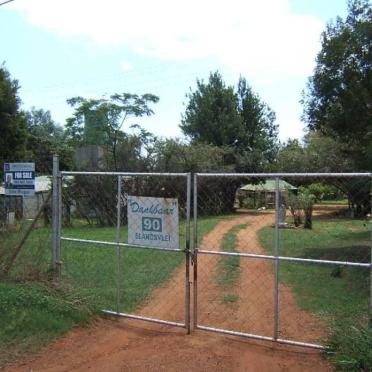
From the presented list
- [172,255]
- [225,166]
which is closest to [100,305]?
[172,255]

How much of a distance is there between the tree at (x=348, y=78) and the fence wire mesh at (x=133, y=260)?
15.6 feet

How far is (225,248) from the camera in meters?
16.0

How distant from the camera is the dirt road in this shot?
6.09 meters

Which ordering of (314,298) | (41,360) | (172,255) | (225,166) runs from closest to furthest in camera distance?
(41,360), (314,298), (172,255), (225,166)

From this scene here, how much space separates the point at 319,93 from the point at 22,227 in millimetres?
9369

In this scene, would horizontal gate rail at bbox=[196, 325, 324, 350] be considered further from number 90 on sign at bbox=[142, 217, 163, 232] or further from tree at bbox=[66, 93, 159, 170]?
tree at bbox=[66, 93, 159, 170]

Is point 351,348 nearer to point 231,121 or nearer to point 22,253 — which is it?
point 22,253

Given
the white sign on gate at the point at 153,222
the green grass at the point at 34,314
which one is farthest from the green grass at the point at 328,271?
the green grass at the point at 34,314

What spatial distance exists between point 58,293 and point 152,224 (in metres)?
1.86

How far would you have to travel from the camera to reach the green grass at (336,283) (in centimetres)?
580

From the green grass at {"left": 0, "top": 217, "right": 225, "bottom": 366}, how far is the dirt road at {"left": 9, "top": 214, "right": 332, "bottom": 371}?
0.24m

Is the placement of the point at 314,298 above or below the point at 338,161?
below

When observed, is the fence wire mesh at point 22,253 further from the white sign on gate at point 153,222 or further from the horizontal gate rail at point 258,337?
the horizontal gate rail at point 258,337

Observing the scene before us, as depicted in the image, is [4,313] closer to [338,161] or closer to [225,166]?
[225,166]
